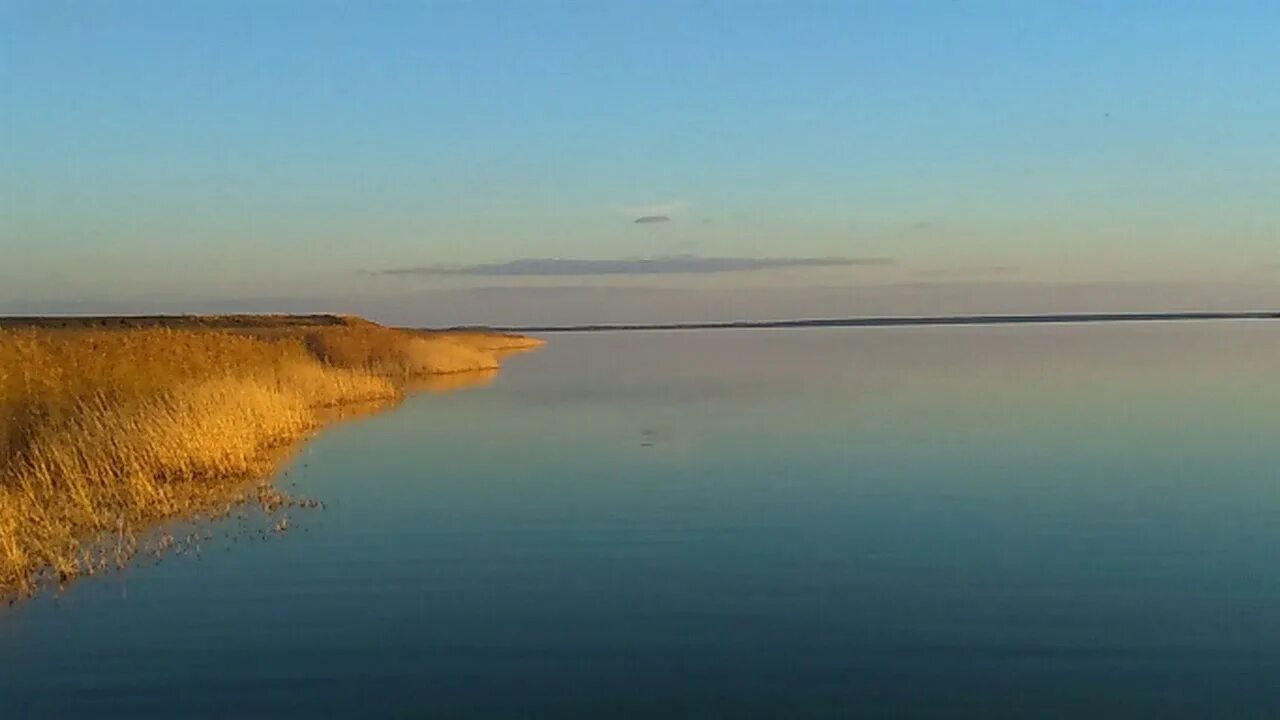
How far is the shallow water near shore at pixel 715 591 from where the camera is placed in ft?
27.5

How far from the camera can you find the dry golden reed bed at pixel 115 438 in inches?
491

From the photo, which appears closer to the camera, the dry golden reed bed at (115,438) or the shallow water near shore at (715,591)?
the shallow water near shore at (715,591)

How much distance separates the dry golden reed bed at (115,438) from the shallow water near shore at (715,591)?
35.6 inches

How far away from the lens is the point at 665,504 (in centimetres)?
1562

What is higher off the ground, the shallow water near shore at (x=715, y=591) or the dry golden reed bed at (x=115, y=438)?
the dry golden reed bed at (x=115, y=438)

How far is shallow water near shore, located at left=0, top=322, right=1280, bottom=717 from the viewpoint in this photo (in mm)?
8383

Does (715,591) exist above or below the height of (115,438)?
below

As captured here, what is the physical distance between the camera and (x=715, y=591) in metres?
11.1

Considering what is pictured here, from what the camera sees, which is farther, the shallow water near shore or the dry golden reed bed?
the dry golden reed bed

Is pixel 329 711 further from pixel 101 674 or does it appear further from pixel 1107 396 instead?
pixel 1107 396

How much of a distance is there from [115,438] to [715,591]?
927 cm

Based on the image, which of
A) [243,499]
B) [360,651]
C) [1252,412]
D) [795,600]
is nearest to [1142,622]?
[795,600]

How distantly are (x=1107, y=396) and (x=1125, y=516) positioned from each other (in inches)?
684

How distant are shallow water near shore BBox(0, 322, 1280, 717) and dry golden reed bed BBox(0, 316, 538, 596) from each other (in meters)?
0.91
